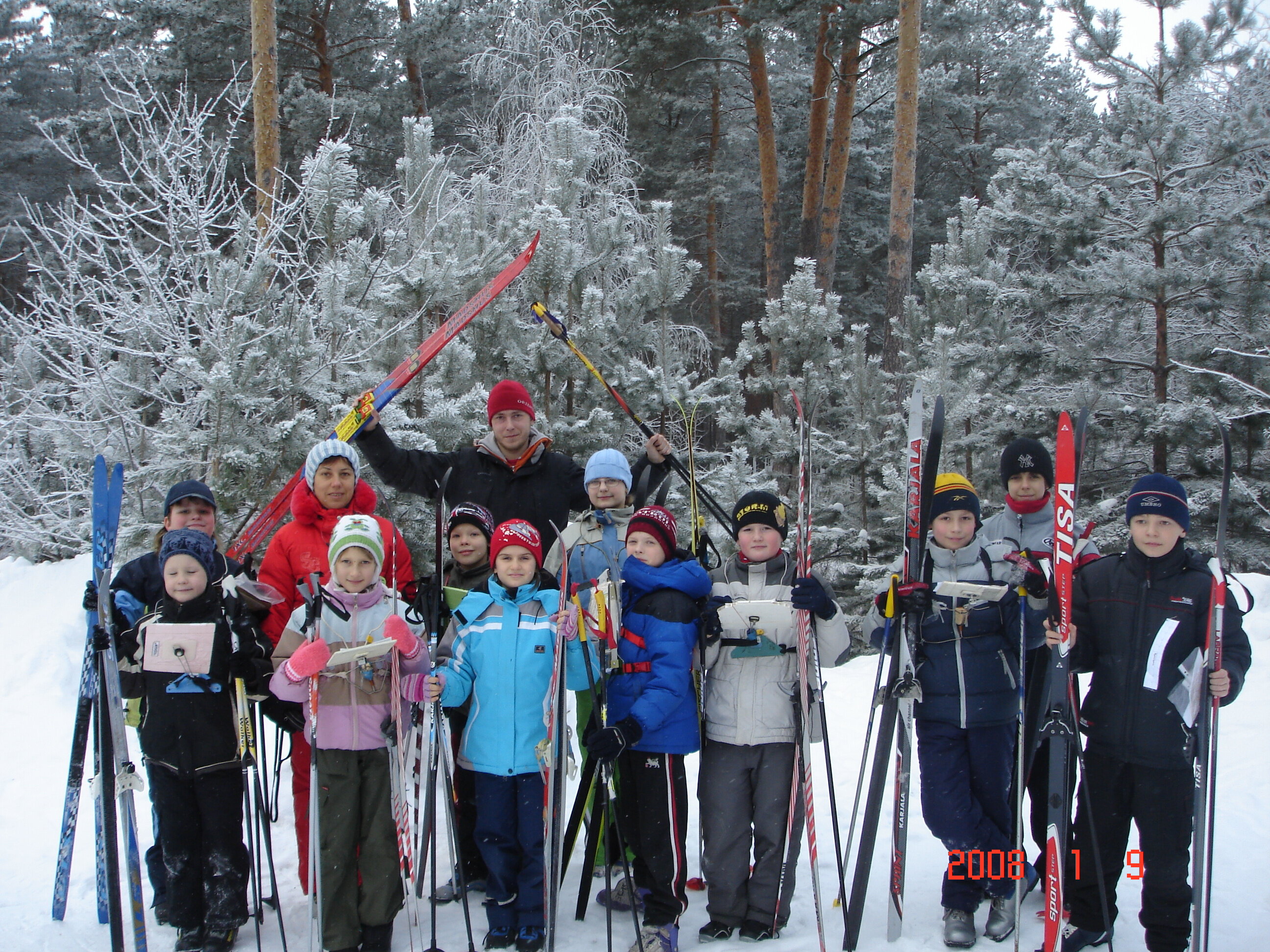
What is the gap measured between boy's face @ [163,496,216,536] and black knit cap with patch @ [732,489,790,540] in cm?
216

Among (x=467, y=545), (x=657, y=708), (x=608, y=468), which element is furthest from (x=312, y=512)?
(x=657, y=708)

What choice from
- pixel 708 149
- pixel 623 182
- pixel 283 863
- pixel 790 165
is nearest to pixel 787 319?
pixel 623 182

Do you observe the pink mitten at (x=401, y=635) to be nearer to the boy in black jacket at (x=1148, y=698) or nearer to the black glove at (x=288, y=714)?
the black glove at (x=288, y=714)

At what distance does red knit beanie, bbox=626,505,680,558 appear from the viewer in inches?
131

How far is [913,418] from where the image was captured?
3.34 metres

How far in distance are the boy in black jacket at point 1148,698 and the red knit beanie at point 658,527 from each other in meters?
1.47

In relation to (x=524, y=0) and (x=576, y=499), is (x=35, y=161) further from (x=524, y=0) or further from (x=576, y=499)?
(x=576, y=499)

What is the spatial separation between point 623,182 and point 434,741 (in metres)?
8.22

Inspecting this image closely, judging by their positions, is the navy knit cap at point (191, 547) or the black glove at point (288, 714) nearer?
the navy knit cap at point (191, 547)

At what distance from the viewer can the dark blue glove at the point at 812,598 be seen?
3.09 meters

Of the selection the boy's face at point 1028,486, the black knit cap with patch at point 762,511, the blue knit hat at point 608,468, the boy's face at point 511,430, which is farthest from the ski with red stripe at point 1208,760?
the boy's face at point 511,430

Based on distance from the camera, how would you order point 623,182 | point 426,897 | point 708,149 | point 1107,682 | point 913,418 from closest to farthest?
1. point 1107,682
2. point 913,418
3. point 426,897
4. point 623,182
5. point 708,149

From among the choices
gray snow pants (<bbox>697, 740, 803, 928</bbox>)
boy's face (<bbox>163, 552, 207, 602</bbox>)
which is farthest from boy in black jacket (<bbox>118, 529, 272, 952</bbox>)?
gray snow pants (<bbox>697, 740, 803, 928</bbox>)

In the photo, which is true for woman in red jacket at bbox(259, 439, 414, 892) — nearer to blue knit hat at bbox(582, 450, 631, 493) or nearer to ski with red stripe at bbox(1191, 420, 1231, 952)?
blue knit hat at bbox(582, 450, 631, 493)
